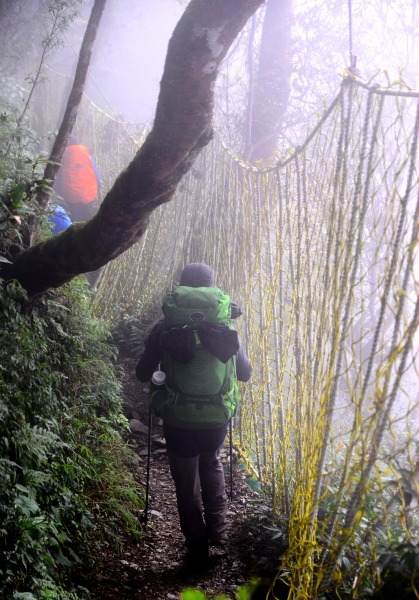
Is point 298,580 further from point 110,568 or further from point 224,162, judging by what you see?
point 224,162

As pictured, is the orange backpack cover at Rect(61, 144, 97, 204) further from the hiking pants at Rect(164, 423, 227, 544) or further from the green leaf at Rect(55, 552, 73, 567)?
the green leaf at Rect(55, 552, 73, 567)

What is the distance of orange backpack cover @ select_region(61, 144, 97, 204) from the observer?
19.1 feet

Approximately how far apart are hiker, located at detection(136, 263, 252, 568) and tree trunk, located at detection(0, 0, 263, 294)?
0.47 m

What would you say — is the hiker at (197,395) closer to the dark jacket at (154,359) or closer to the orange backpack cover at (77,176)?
the dark jacket at (154,359)

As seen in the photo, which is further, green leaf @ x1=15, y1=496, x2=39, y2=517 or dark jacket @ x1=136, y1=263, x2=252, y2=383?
dark jacket @ x1=136, y1=263, x2=252, y2=383

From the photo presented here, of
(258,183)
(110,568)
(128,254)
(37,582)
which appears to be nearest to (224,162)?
(258,183)

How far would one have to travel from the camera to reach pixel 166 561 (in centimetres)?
269

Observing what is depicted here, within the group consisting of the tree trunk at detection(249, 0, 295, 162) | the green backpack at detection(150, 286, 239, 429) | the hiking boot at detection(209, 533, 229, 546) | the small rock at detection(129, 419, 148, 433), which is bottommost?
the hiking boot at detection(209, 533, 229, 546)

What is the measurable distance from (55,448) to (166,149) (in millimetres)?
1494

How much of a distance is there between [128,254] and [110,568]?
3.58 meters

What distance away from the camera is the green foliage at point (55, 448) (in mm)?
1786

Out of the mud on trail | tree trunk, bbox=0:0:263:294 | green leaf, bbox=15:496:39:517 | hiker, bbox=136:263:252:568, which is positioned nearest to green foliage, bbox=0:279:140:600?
green leaf, bbox=15:496:39:517

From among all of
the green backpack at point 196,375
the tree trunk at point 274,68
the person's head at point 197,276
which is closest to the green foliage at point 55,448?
the green backpack at point 196,375

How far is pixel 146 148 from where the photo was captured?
2.27 meters
